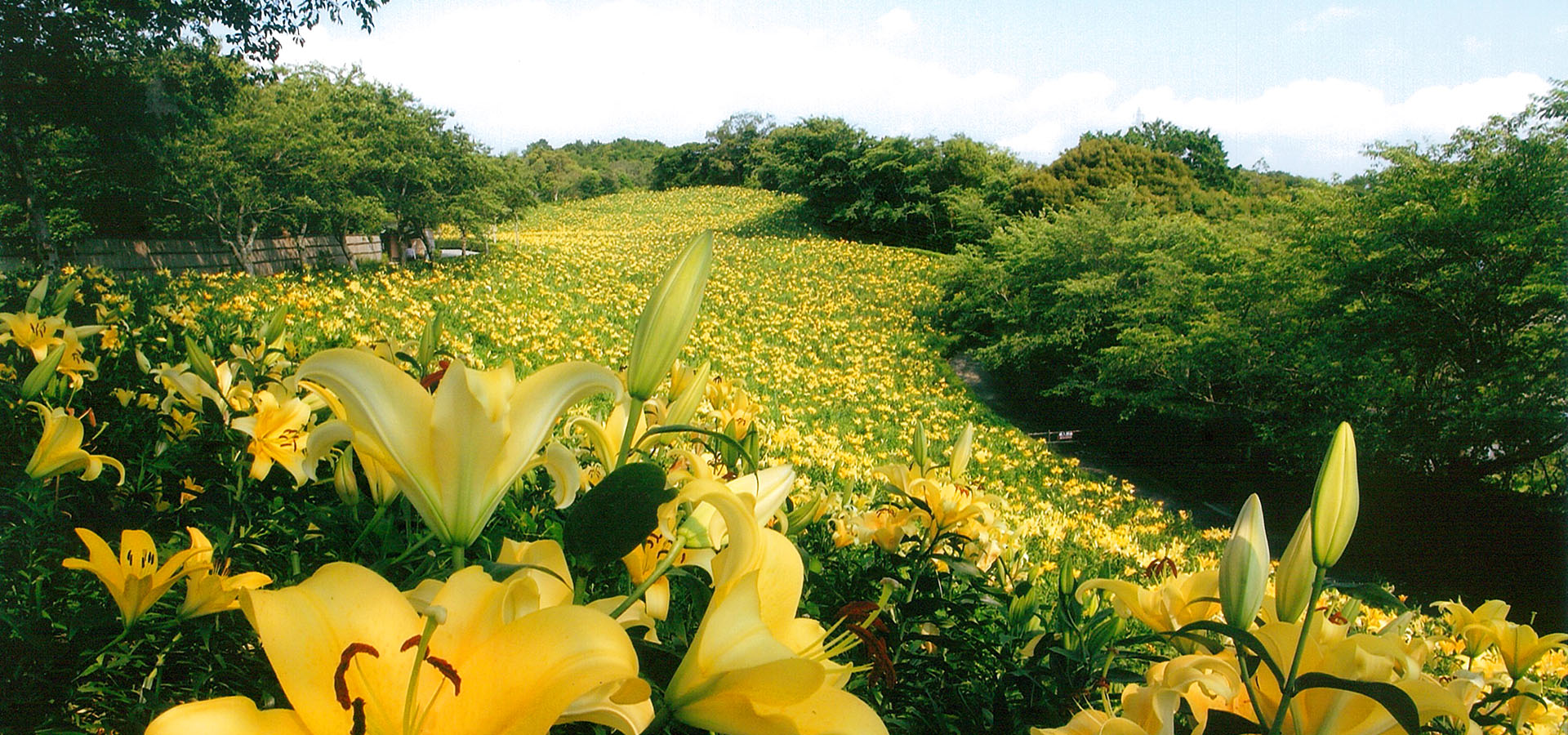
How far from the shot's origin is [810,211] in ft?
45.4

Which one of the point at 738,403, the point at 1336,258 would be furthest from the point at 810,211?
the point at 738,403

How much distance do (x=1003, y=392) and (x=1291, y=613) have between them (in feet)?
21.3

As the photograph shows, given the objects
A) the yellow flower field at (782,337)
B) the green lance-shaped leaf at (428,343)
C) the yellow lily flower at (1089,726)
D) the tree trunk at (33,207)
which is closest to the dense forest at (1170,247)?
the tree trunk at (33,207)

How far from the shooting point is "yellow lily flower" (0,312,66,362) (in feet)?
2.84

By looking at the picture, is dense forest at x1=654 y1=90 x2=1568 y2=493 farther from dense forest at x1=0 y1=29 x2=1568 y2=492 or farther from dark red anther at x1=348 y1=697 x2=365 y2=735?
dark red anther at x1=348 y1=697 x2=365 y2=735

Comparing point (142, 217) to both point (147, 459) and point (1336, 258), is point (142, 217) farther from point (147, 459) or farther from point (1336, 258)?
point (1336, 258)

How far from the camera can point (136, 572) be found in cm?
53

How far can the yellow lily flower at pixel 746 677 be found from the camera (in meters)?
0.25

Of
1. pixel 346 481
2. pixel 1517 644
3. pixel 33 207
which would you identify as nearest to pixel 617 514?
pixel 346 481

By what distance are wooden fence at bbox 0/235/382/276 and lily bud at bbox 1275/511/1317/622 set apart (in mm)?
2605

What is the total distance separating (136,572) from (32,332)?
607 millimetres

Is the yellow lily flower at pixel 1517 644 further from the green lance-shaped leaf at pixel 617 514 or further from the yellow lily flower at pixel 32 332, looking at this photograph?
the yellow lily flower at pixel 32 332

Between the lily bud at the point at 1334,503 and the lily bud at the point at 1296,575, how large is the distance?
0.02 metres

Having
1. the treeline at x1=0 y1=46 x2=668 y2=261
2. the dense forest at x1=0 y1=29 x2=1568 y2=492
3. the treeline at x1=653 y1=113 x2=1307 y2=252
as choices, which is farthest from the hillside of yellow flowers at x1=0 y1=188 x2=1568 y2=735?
the treeline at x1=653 y1=113 x2=1307 y2=252
